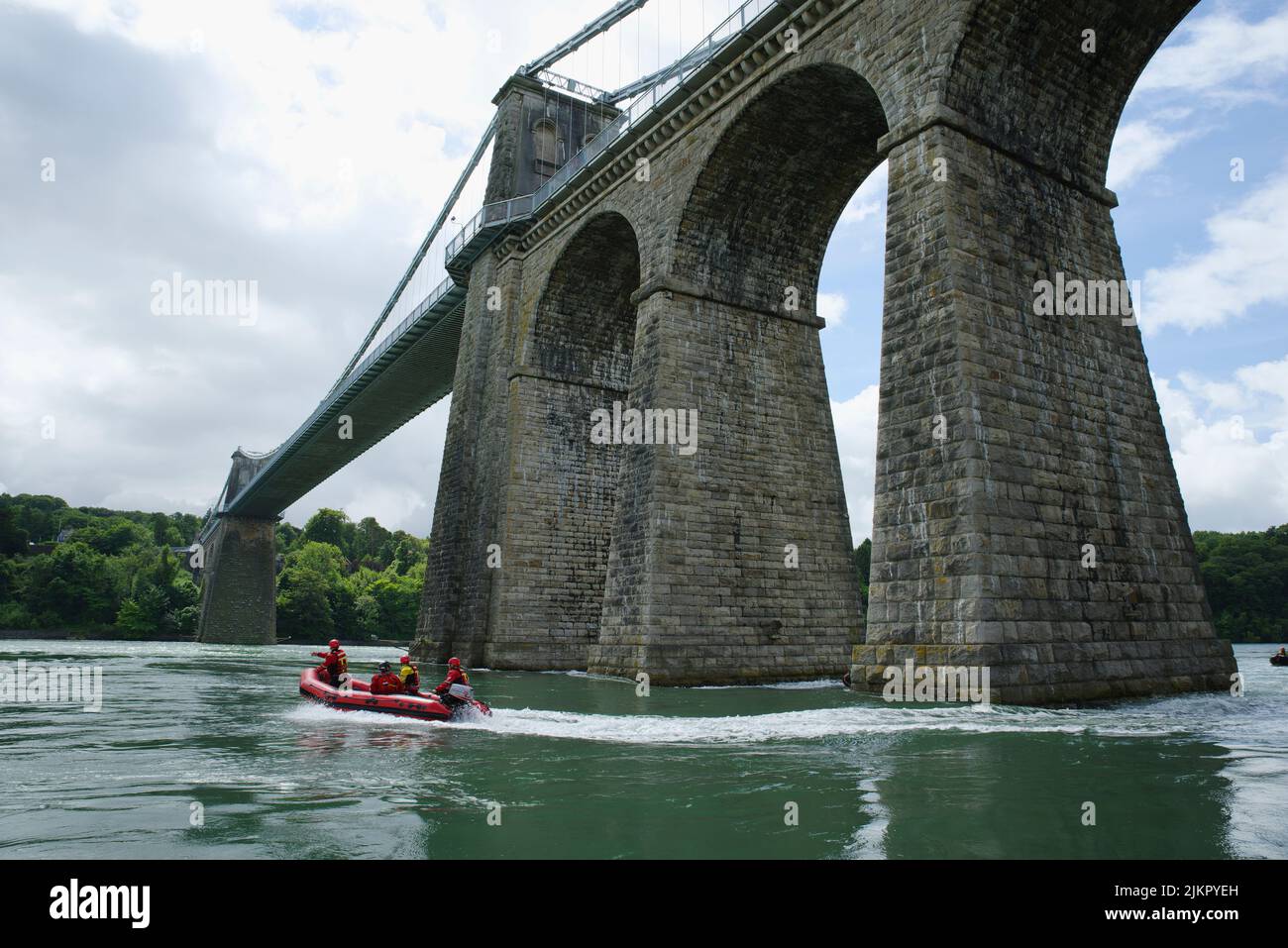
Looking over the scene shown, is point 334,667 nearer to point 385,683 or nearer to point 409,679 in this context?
point 385,683

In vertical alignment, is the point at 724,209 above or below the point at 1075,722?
above

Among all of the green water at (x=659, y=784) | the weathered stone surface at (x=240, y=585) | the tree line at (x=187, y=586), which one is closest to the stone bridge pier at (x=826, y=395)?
the green water at (x=659, y=784)

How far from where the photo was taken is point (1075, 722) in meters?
9.80

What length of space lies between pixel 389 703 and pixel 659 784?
6.18 metres

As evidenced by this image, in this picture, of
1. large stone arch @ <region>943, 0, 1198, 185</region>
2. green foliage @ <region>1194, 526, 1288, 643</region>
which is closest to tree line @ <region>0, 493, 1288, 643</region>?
green foliage @ <region>1194, 526, 1288, 643</region>

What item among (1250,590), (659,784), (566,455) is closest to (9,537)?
(566,455)

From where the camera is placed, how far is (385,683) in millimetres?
12266

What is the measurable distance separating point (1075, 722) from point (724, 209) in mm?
13743

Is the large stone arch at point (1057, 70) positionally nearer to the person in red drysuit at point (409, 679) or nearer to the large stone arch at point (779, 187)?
the large stone arch at point (779, 187)

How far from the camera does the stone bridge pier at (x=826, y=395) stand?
12039mm

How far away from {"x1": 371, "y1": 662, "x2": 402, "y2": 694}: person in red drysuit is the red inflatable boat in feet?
0.40
